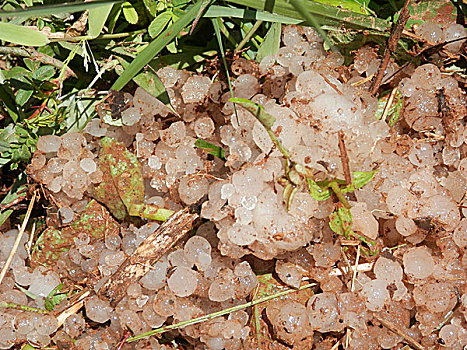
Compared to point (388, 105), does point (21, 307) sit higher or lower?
lower

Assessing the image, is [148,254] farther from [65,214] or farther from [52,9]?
[52,9]

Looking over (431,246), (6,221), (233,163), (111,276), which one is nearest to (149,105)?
(233,163)

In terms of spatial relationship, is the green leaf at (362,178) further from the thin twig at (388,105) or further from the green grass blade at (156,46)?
the green grass blade at (156,46)

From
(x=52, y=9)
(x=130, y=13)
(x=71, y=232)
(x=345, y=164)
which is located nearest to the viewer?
(x=52, y=9)

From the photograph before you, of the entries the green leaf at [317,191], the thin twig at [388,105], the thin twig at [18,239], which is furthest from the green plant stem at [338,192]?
the thin twig at [18,239]

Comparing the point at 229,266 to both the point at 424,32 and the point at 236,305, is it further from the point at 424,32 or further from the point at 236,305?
the point at 424,32

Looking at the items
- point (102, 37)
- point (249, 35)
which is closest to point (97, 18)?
point (102, 37)
